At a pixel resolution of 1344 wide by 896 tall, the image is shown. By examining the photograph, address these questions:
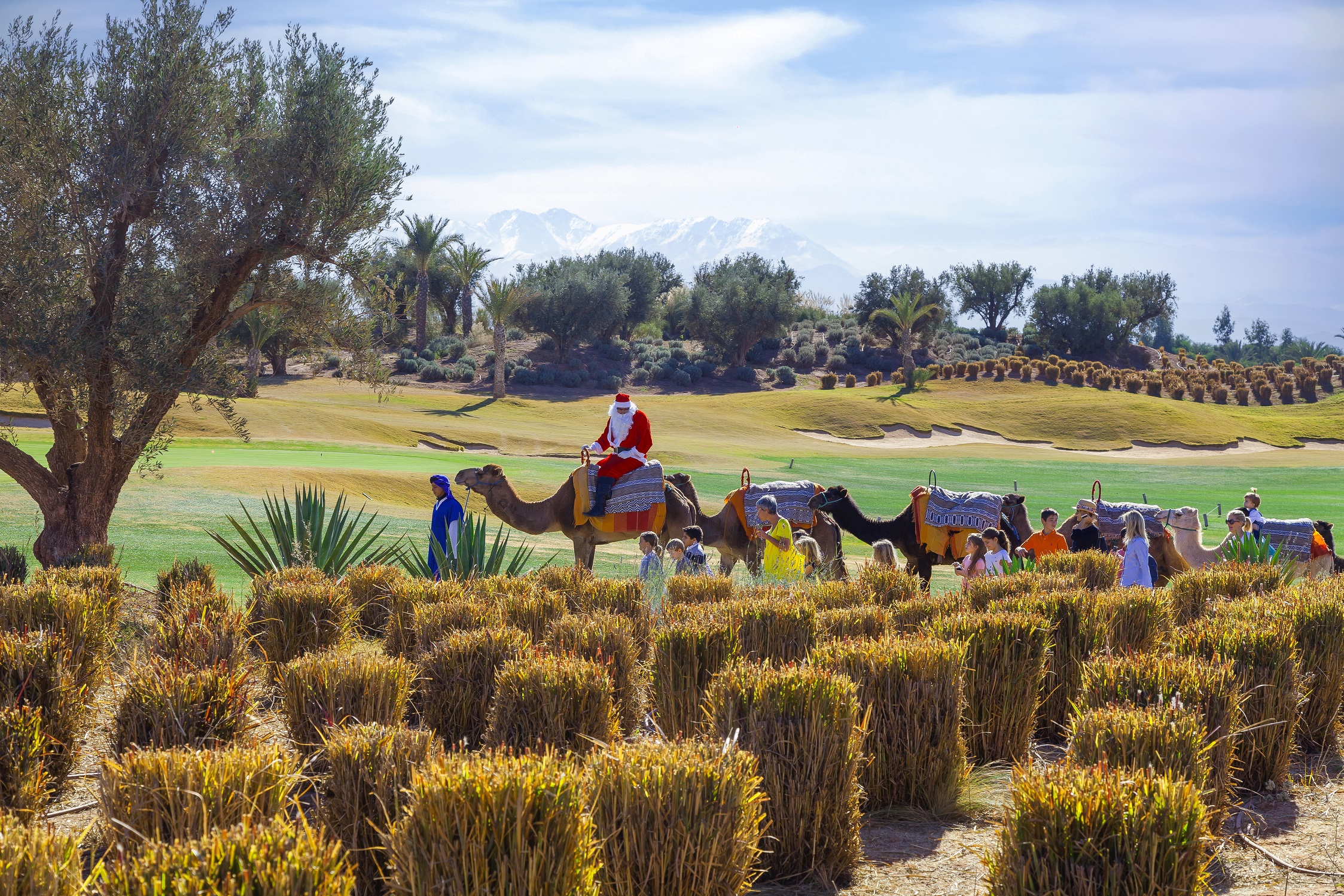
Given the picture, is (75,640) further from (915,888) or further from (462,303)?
(462,303)

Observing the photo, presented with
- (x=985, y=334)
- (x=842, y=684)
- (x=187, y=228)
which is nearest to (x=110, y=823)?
(x=842, y=684)

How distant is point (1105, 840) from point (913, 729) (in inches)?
70.4

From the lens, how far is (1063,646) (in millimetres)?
6797

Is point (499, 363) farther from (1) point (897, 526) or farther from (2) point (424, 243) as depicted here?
(1) point (897, 526)

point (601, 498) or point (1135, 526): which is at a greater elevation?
point (1135, 526)

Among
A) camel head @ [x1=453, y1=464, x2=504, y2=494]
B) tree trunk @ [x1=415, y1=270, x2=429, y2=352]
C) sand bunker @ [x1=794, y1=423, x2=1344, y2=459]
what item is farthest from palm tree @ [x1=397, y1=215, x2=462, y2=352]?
camel head @ [x1=453, y1=464, x2=504, y2=494]

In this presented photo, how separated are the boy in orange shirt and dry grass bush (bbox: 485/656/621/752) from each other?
8.40m

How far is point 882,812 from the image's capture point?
5188 millimetres

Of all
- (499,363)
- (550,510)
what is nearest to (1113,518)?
(550,510)

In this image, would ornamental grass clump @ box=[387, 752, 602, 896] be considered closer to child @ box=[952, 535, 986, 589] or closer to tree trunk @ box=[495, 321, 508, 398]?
child @ box=[952, 535, 986, 589]

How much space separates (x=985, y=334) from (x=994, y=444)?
159 ft

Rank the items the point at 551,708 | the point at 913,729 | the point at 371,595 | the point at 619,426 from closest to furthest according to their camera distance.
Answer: the point at 551,708, the point at 913,729, the point at 371,595, the point at 619,426

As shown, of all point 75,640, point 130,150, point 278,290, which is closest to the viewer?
point 75,640

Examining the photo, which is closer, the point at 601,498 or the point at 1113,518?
the point at 601,498
